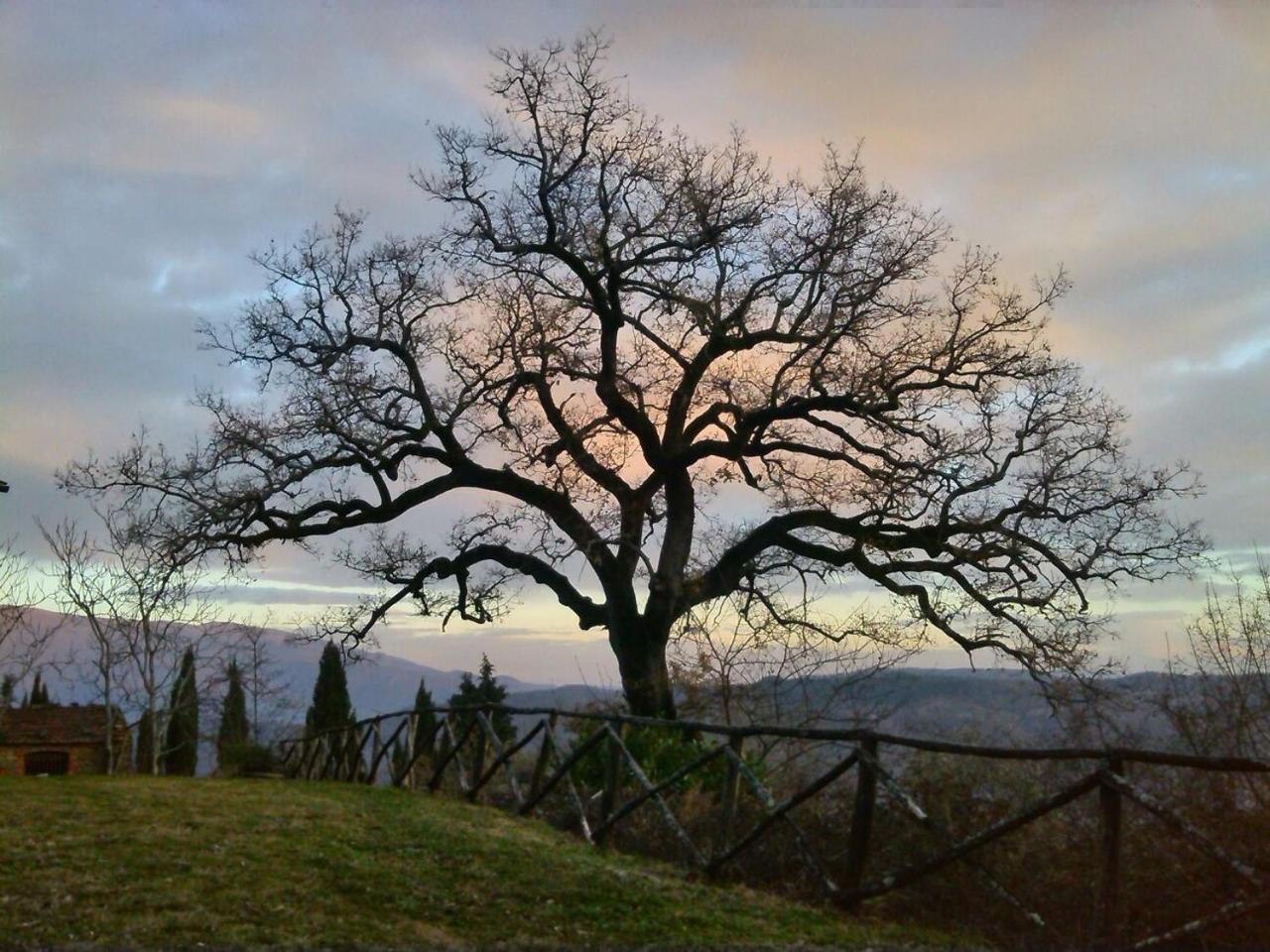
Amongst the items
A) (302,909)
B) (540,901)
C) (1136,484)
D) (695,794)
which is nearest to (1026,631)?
(1136,484)

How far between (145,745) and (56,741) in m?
5.24

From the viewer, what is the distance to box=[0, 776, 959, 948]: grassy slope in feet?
22.2

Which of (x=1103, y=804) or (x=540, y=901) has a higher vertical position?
(x=1103, y=804)

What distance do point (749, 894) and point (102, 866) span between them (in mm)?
4782

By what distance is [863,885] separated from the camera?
836 centimetres

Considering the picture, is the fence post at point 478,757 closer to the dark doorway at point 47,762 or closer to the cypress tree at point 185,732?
the cypress tree at point 185,732

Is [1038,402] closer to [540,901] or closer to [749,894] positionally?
[749,894]

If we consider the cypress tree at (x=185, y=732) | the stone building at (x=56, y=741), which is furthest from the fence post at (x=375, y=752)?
the cypress tree at (x=185, y=732)

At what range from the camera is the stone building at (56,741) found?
4616 cm

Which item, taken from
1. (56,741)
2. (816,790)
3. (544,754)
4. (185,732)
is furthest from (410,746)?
(185,732)

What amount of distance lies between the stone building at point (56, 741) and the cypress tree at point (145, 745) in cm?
63

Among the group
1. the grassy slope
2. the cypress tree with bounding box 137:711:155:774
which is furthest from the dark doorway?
the grassy slope

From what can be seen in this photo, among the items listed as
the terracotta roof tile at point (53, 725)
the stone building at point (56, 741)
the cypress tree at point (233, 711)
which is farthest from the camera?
the cypress tree at point (233, 711)

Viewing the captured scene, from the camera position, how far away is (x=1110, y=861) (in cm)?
678
